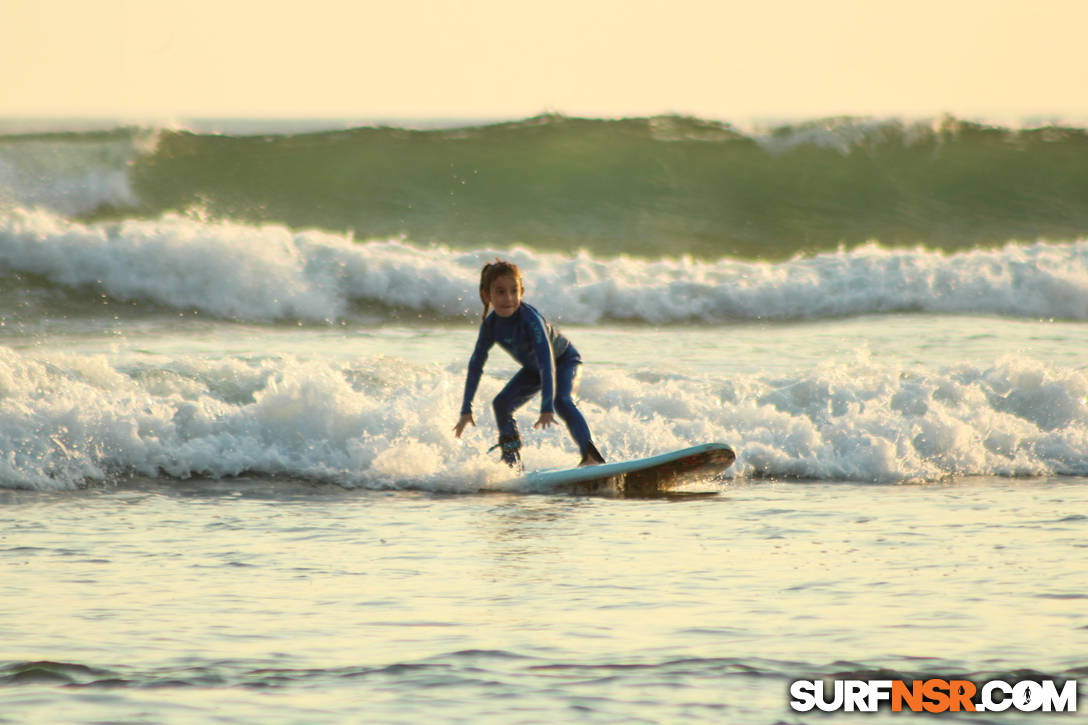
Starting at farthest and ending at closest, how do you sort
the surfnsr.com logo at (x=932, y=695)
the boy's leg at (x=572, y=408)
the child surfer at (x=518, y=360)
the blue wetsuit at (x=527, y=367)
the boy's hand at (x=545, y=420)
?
the boy's leg at (x=572, y=408) < the blue wetsuit at (x=527, y=367) < the child surfer at (x=518, y=360) < the boy's hand at (x=545, y=420) < the surfnsr.com logo at (x=932, y=695)

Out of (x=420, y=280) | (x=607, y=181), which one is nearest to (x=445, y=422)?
(x=420, y=280)

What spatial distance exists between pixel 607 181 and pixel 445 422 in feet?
50.5

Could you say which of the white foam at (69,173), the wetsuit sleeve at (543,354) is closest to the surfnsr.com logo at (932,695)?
the wetsuit sleeve at (543,354)

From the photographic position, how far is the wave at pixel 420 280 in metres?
16.7

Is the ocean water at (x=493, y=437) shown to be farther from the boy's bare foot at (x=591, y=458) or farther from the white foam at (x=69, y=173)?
the boy's bare foot at (x=591, y=458)

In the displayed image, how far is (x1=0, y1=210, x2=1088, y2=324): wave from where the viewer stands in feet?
54.7

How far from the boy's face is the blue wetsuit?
0.11 meters

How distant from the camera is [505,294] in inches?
329

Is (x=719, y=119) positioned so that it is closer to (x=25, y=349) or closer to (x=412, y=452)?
(x=25, y=349)

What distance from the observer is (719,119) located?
26656 mm

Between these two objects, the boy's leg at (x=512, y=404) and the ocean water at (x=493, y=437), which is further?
the boy's leg at (x=512, y=404)

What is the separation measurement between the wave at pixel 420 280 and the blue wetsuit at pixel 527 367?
8036 mm

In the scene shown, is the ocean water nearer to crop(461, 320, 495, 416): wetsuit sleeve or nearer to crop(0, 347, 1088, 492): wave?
crop(0, 347, 1088, 492): wave

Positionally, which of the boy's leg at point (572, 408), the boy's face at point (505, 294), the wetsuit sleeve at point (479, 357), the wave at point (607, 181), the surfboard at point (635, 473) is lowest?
the surfboard at point (635, 473)
